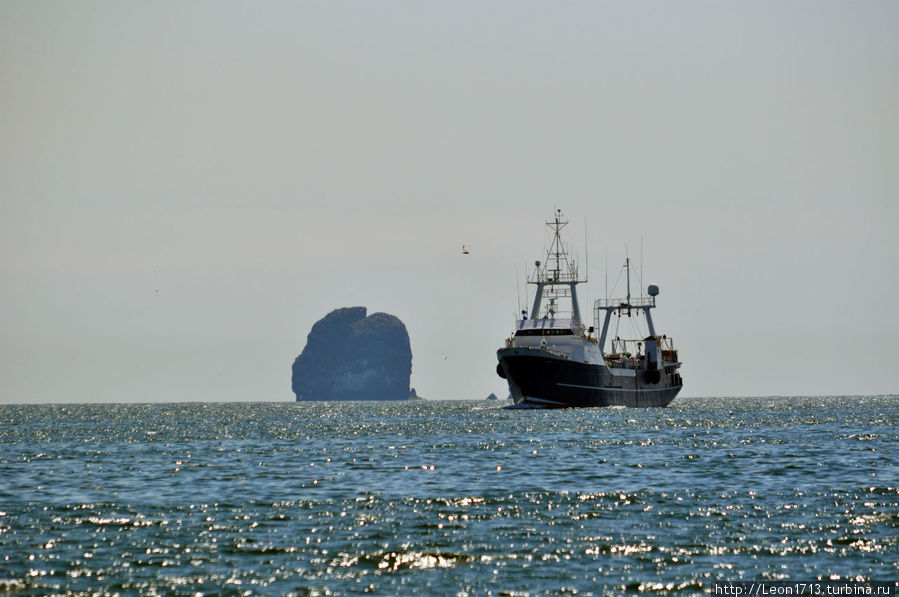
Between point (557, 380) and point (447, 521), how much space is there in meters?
75.7

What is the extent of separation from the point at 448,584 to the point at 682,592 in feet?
13.9

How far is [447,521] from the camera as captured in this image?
2708cm

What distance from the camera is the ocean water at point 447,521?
20.2 m

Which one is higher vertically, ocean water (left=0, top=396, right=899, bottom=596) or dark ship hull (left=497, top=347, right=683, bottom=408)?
dark ship hull (left=497, top=347, right=683, bottom=408)

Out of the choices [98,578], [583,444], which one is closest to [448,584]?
[98,578]

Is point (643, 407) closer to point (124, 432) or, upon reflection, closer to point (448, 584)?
point (124, 432)

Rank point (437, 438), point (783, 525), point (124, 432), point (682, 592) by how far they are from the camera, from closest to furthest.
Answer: point (682, 592) < point (783, 525) < point (437, 438) < point (124, 432)

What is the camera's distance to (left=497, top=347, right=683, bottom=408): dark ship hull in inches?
3952

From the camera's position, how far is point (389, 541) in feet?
79.3

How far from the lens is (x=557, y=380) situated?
102 metres

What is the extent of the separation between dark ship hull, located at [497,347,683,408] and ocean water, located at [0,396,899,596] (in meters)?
48.6

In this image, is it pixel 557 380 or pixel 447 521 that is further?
pixel 557 380

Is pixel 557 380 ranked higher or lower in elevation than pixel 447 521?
higher

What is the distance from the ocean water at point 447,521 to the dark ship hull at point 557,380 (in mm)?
48625
